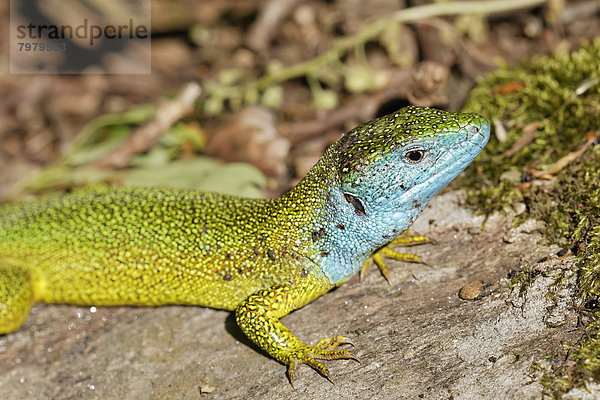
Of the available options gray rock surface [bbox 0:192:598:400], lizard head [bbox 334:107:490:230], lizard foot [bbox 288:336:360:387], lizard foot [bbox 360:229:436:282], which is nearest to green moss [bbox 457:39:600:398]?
gray rock surface [bbox 0:192:598:400]

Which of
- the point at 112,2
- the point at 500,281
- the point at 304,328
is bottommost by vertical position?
the point at 304,328

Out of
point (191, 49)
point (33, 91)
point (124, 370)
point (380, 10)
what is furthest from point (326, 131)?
point (33, 91)

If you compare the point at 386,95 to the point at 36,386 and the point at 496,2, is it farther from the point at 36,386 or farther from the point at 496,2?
the point at 36,386

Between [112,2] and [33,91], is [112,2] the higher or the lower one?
the higher one

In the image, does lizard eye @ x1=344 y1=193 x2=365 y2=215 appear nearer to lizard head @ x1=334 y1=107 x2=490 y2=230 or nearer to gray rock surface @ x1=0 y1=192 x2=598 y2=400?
lizard head @ x1=334 y1=107 x2=490 y2=230

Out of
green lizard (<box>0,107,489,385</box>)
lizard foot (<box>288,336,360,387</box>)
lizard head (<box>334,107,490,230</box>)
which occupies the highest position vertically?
lizard head (<box>334,107,490,230</box>)

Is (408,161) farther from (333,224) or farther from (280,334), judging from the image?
(280,334)

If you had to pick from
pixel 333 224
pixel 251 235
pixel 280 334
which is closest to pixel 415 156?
pixel 333 224
